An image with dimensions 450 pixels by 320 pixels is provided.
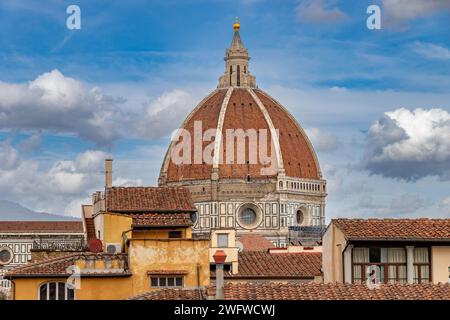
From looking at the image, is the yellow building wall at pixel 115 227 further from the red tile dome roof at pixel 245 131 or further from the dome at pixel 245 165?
the red tile dome roof at pixel 245 131

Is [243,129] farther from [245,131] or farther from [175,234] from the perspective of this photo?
[175,234]

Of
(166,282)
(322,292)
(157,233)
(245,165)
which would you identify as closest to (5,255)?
(245,165)

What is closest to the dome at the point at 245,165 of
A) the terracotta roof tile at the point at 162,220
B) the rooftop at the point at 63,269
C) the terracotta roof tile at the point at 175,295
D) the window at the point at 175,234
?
the terracotta roof tile at the point at 162,220

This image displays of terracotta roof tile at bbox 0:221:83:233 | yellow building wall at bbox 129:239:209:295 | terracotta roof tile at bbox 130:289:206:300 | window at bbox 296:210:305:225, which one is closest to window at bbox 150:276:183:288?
yellow building wall at bbox 129:239:209:295

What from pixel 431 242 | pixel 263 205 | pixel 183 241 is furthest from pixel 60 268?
pixel 263 205

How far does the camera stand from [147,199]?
38406 millimetres

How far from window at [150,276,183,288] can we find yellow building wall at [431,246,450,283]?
5.42 metres

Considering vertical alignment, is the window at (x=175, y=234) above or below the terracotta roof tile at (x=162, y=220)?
below

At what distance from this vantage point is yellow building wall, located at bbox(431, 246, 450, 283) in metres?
29.3

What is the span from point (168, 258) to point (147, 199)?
8.78 m

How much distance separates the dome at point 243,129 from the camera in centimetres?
15650

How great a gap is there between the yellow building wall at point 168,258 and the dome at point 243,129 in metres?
124
